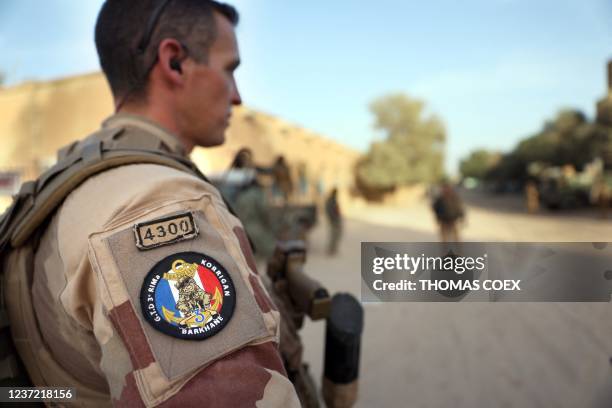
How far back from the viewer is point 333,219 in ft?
27.0

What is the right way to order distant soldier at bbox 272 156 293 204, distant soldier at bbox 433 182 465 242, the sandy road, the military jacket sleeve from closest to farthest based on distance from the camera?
the military jacket sleeve → the sandy road → distant soldier at bbox 433 182 465 242 → distant soldier at bbox 272 156 293 204

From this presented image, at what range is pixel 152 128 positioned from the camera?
84 cm

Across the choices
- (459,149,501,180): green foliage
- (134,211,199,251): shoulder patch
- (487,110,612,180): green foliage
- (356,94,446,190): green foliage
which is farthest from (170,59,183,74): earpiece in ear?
(459,149,501,180): green foliage

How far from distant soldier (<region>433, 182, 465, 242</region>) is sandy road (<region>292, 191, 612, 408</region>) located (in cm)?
240

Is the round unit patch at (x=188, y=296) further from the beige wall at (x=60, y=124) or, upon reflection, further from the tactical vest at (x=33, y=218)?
the beige wall at (x=60, y=124)

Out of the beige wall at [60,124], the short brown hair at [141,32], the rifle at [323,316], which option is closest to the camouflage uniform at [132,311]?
the short brown hair at [141,32]

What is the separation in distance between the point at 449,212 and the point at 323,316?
6.14 m

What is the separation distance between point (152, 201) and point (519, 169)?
34923 mm

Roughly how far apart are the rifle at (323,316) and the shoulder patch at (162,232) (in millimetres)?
657

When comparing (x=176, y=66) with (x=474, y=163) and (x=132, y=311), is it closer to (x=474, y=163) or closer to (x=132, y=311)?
(x=132, y=311)

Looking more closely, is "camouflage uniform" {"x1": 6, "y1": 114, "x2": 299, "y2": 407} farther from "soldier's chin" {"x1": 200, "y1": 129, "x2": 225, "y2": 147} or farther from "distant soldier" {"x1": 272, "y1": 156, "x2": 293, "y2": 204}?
"distant soldier" {"x1": 272, "y1": 156, "x2": 293, "y2": 204}

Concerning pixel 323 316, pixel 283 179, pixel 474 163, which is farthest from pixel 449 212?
pixel 474 163

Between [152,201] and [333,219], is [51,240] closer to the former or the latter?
[152,201]

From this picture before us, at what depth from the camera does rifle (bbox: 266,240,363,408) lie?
116 cm
